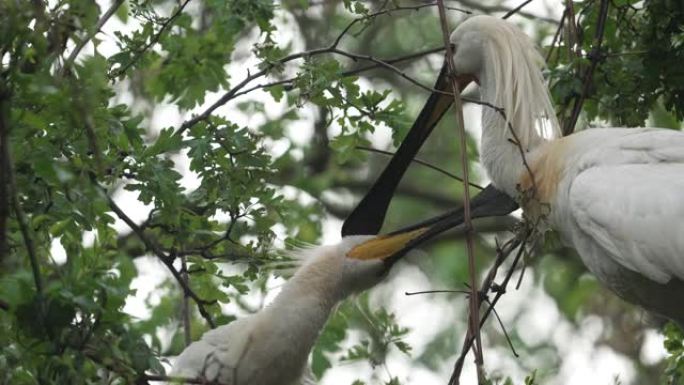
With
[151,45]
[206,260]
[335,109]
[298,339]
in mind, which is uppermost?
[151,45]

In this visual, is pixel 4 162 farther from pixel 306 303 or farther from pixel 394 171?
pixel 394 171

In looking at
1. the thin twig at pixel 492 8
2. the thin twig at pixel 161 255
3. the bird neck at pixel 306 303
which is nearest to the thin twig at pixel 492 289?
the bird neck at pixel 306 303

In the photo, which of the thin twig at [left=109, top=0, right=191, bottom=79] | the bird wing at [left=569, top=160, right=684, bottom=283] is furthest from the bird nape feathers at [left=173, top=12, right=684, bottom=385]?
the thin twig at [left=109, top=0, right=191, bottom=79]

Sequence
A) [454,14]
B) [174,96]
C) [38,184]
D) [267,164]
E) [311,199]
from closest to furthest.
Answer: [38,184] → [267,164] → [174,96] → [311,199] → [454,14]

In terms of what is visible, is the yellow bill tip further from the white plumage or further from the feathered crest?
the feathered crest

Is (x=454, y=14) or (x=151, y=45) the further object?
(x=454, y=14)

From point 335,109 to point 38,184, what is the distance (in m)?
1.47

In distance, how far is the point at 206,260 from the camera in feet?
16.8

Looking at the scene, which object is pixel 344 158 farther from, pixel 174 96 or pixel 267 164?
pixel 174 96

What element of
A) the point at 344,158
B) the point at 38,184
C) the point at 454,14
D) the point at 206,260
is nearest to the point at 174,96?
the point at 344,158

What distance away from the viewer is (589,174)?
16.5 ft

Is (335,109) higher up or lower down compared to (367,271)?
higher up

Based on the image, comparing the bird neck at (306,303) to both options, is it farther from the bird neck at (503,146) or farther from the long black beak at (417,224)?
the bird neck at (503,146)

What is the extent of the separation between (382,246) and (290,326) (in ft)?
1.43
